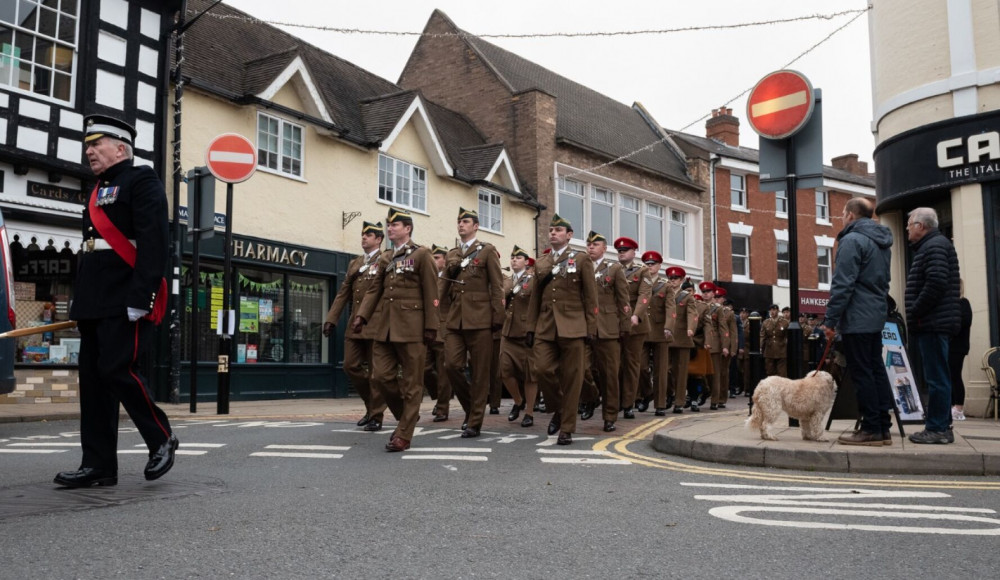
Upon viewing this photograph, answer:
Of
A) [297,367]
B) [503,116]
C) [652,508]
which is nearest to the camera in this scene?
[652,508]

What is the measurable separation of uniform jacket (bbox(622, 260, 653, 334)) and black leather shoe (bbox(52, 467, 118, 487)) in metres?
7.26

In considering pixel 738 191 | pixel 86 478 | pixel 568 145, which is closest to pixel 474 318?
pixel 86 478

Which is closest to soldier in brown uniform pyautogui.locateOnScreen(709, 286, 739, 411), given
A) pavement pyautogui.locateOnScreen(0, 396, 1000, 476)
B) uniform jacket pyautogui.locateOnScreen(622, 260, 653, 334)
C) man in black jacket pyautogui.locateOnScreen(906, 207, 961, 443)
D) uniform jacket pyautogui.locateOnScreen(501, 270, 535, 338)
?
uniform jacket pyautogui.locateOnScreen(622, 260, 653, 334)

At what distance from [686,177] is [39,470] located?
31.2m

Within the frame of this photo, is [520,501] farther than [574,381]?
No

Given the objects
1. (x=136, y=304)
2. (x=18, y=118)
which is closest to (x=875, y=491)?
(x=136, y=304)

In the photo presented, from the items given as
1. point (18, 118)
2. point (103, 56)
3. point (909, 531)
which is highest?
point (103, 56)

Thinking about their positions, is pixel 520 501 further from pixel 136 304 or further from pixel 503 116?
pixel 503 116

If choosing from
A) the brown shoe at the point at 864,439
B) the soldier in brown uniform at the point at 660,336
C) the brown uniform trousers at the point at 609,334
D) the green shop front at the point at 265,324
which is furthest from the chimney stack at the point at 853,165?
the brown shoe at the point at 864,439

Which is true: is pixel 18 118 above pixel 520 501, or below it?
above

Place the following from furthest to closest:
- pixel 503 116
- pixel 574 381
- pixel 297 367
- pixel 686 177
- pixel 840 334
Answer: pixel 686 177
pixel 503 116
pixel 297 367
pixel 574 381
pixel 840 334

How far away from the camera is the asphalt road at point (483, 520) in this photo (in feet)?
12.1

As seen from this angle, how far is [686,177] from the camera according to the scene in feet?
115

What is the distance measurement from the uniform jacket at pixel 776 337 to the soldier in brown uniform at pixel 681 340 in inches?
350
